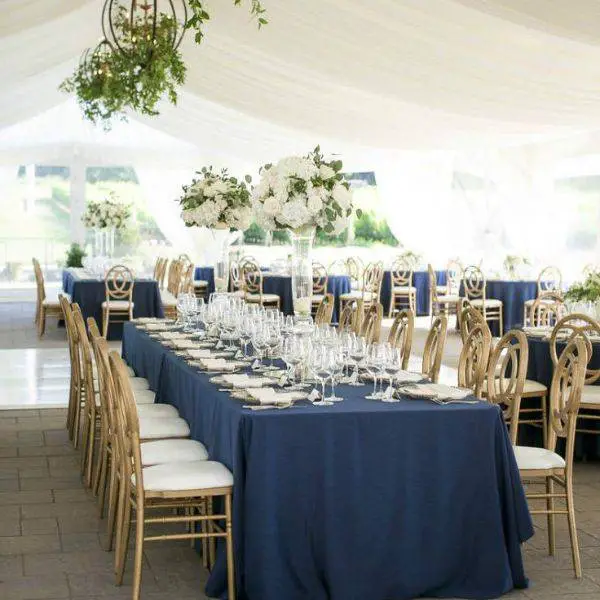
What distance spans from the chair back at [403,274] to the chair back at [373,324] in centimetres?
837

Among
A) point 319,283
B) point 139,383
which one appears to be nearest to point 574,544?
point 139,383

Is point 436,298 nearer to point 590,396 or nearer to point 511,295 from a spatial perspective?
point 511,295

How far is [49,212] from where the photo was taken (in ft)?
60.5

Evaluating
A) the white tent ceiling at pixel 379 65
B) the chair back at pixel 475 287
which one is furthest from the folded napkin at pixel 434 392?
the chair back at pixel 475 287

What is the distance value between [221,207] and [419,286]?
25.4 ft

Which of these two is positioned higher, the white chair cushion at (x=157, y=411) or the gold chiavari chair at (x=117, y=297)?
the gold chiavari chair at (x=117, y=297)

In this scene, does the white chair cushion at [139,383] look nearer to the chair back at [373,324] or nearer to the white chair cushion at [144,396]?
the white chair cushion at [144,396]

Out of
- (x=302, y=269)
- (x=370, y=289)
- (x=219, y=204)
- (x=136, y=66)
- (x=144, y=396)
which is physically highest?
(x=136, y=66)

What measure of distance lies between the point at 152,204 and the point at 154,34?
1089cm

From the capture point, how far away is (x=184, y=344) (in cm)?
627

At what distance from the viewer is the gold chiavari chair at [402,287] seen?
609 inches

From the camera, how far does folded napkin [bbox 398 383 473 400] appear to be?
439 centimetres

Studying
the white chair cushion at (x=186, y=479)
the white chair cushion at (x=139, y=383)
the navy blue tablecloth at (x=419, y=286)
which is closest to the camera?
the white chair cushion at (x=186, y=479)

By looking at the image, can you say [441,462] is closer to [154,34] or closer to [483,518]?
[483,518]
